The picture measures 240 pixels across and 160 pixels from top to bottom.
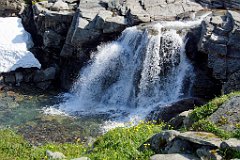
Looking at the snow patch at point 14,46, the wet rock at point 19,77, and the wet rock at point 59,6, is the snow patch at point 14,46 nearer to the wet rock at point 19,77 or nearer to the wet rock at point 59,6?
the wet rock at point 19,77

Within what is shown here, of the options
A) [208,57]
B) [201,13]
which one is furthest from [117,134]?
[201,13]

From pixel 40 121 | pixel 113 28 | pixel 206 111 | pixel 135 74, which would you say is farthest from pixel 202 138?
pixel 113 28

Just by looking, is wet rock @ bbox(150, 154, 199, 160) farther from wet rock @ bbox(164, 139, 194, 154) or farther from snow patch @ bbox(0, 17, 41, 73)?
snow patch @ bbox(0, 17, 41, 73)

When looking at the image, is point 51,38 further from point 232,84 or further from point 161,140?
point 161,140

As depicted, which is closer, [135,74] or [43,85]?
[135,74]

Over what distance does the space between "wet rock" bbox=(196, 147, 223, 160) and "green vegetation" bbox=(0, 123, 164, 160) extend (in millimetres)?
1806

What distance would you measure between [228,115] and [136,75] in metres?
15.1

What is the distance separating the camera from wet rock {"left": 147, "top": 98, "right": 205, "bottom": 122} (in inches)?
941

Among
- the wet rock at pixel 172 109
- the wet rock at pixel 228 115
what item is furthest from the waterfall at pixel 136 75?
the wet rock at pixel 228 115

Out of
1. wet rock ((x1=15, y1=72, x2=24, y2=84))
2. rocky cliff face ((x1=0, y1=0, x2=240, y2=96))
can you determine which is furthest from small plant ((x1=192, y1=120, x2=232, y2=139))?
wet rock ((x1=15, y1=72, x2=24, y2=84))

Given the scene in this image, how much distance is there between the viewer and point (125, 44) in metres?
29.7

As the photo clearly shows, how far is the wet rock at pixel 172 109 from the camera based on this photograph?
78.4 ft

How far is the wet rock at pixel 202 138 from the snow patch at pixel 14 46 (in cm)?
2323

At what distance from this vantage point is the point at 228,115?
527 inches
